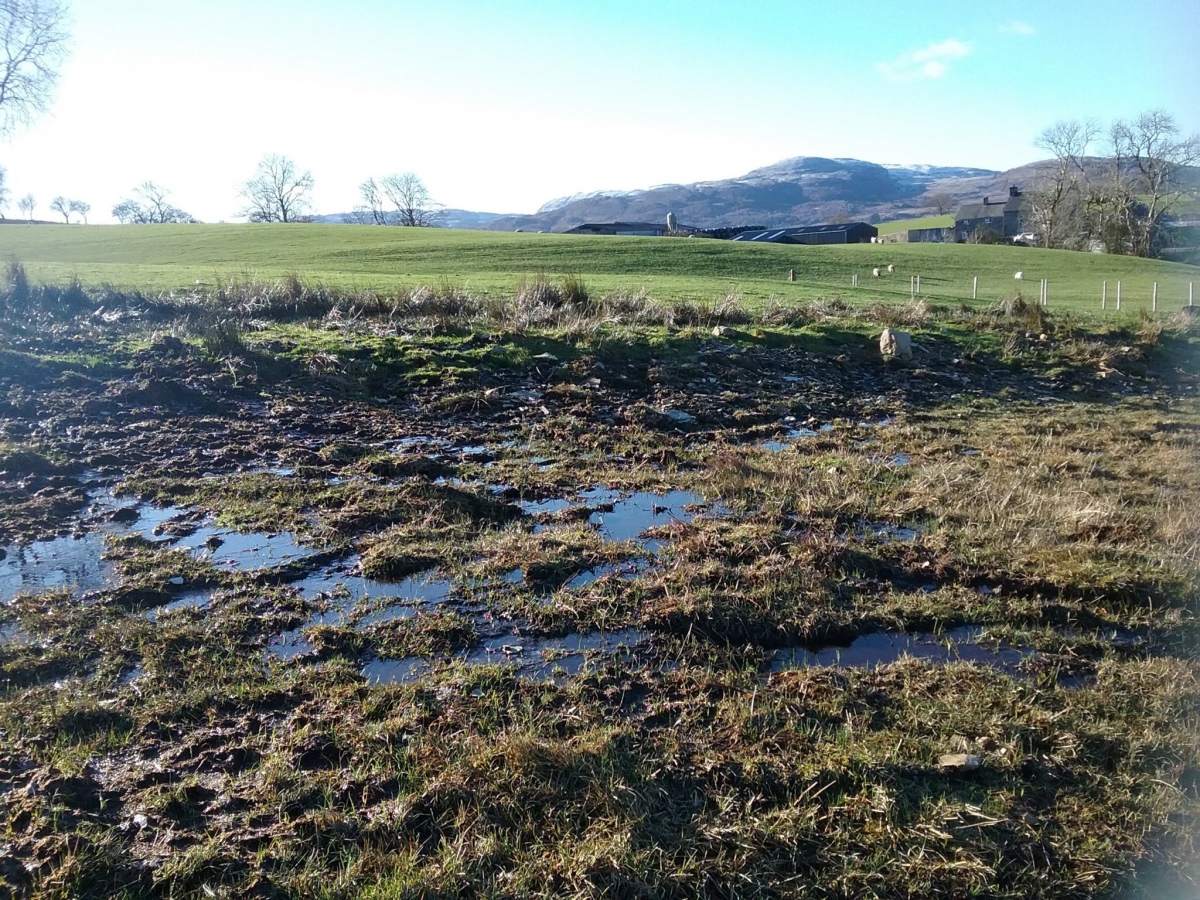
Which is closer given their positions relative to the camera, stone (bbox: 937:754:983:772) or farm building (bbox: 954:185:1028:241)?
stone (bbox: 937:754:983:772)

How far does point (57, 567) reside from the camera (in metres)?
6.30

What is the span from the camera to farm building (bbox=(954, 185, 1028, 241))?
97062 mm

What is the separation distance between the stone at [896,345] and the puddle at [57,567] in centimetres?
1367

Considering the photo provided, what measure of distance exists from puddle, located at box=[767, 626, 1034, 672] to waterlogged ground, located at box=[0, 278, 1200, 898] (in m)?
0.03

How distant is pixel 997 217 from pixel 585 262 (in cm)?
9101

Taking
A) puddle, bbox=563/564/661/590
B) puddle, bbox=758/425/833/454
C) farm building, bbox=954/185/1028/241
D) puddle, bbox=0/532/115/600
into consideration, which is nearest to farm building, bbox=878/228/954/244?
farm building, bbox=954/185/1028/241

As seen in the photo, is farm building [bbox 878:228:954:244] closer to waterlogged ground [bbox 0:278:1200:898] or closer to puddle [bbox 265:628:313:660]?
waterlogged ground [bbox 0:278:1200:898]

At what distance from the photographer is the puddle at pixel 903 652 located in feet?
16.0

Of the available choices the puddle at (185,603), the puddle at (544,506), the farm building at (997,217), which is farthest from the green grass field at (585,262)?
the farm building at (997,217)

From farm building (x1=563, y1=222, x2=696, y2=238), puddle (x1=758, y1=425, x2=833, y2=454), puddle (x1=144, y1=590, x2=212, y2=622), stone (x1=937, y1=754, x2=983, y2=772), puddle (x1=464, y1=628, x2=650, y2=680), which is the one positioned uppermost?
farm building (x1=563, y1=222, x2=696, y2=238)

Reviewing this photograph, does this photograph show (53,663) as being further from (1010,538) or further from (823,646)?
(1010,538)

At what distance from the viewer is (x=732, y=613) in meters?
5.32

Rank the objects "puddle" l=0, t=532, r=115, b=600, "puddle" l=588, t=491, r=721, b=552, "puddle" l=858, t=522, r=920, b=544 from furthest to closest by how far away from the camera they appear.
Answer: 1. "puddle" l=588, t=491, r=721, b=552
2. "puddle" l=858, t=522, r=920, b=544
3. "puddle" l=0, t=532, r=115, b=600

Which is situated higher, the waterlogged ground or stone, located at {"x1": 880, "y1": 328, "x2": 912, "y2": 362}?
stone, located at {"x1": 880, "y1": 328, "x2": 912, "y2": 362}
